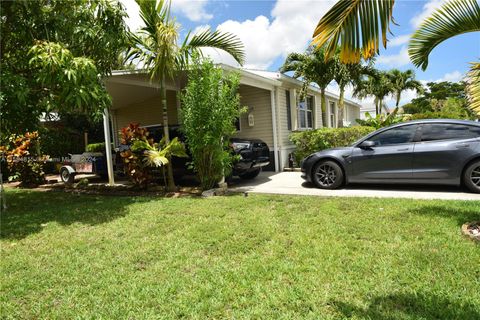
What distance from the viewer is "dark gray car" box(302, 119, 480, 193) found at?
633 centimetres

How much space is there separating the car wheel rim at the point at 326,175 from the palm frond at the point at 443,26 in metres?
3.35

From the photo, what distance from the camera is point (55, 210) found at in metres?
6.45

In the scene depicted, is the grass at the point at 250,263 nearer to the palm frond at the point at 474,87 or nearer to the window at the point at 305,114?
the palm frond at the point at 474,87

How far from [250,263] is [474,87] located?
139 inches

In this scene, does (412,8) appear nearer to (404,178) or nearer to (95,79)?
(404,178)

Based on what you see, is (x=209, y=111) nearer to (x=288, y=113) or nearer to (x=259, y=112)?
(x=259, y=112)

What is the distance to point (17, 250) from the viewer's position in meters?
4.16

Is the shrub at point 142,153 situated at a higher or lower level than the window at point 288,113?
lower

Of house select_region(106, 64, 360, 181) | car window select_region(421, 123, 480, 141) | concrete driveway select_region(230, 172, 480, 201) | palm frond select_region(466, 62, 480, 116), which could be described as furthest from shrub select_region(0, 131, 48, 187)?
palm frond select_region(466, 62, 480, 116)

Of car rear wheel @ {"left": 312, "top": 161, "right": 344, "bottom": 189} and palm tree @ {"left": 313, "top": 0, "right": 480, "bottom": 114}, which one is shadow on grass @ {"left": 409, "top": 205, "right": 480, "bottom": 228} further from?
car rear wheel @ {"left": 312, "top": 161, "right": 344, "bottom": 189}

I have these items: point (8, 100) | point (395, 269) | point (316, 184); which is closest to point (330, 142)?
point (316, 184)

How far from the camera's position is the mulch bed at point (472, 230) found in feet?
12.1

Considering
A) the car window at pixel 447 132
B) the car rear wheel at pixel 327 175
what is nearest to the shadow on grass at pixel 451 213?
the car window at pixel 447 132

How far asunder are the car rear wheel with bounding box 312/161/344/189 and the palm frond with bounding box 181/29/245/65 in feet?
11.1
